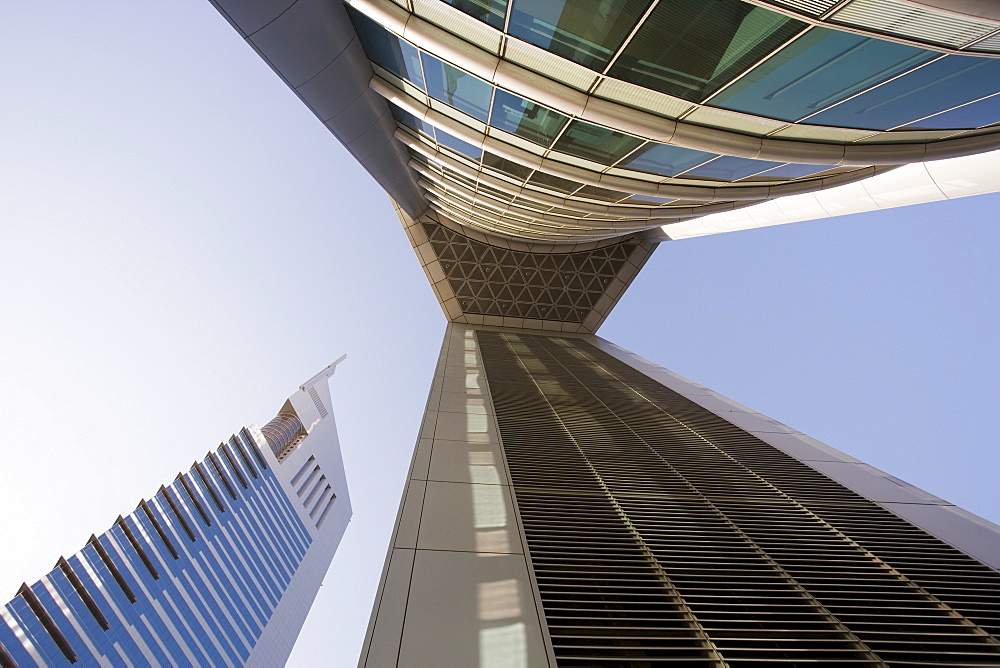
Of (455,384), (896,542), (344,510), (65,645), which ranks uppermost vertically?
(455,384)

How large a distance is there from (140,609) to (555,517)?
53.5 m

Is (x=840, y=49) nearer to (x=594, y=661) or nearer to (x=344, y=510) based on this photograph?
(x=594, y=661)

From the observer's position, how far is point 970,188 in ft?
37.9

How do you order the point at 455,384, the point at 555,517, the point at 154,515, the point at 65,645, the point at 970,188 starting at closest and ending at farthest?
the point at 555,517 → the point at 970,188 → the point at 455,384 → the point at 65,645 → the point at 154,515

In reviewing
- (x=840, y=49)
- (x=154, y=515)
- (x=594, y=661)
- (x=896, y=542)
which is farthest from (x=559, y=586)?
(x=154, y=515)

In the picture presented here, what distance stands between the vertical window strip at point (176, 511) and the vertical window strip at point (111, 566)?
10330 mm

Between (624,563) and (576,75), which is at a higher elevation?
(576,75)

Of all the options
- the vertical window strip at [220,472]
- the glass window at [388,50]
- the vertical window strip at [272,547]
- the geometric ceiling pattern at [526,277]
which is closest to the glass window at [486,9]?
the glass window at [388,50]

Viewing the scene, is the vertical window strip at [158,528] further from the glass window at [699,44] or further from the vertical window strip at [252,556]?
the glass window at [699,44]

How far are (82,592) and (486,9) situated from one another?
49.1m

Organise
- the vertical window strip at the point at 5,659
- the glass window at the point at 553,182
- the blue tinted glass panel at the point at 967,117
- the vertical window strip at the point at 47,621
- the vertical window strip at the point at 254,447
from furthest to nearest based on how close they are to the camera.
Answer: the vertical window strip at the point at 254,447, the vertical window strip at the point at 47,621, the vertical window strip at the point at 5,659, the glass window at the point at 553,182, the blue tinted glass panel at the point at 967,117

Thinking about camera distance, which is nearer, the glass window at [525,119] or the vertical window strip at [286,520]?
the glass window at [525,119]

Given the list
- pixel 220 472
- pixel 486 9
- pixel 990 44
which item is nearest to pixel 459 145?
pixel 486 9

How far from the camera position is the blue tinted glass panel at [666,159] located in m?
9.62
